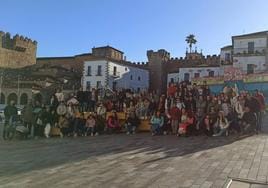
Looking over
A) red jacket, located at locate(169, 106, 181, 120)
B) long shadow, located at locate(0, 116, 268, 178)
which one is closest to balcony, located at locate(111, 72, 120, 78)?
red jacket, located at locate(169, 106, 181, 120)

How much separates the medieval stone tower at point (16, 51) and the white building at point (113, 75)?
12301 mm

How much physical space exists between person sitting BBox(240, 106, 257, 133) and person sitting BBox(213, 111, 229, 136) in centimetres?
81

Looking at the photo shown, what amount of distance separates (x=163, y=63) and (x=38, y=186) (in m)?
72.2

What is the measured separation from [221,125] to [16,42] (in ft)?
218

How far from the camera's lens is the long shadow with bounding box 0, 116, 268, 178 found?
32.6 ft

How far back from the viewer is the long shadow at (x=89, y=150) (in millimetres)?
9938

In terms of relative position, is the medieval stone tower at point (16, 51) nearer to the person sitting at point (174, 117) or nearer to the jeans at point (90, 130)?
the jeans at point (90, 130)

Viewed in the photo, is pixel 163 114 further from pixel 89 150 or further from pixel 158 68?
pixel 158 68

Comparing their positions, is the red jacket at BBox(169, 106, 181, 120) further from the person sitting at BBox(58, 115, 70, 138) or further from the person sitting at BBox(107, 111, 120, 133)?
the person sitting at BBox(58, 115, 70, 138)

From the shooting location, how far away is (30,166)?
9516 mm

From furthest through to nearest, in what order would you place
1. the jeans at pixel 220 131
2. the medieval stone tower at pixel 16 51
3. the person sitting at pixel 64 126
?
the medieval stone tower at pixel 16 51
the person sitting at pixel 64 126
the jeans at pixel 220 131

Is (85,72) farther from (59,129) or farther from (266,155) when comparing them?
(266,155)

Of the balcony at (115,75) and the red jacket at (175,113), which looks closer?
the red jacket at (175,113)

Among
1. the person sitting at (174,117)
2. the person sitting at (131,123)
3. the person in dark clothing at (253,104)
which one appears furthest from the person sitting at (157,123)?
the person in dark clothing at (253,104)
